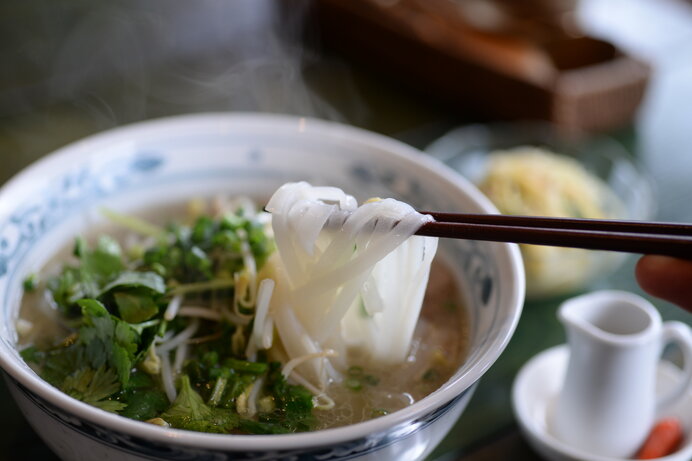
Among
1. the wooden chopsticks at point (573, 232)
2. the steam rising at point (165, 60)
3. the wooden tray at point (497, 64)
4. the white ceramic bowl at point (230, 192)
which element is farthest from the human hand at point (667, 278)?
the steam rising at point (165, 60)

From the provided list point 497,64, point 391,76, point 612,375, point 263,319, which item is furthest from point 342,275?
point 391,76

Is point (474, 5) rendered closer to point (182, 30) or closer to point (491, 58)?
point (491, 58)

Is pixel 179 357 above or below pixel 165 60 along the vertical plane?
above

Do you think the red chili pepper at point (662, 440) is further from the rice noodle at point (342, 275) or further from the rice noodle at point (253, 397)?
the rice noodle at point (253, 397)

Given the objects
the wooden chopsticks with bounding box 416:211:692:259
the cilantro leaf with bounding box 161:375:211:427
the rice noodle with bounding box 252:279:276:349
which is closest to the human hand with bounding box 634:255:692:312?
the wooden chopsticks with bounding box 416:211:692:259

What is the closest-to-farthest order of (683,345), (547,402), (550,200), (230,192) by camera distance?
(683,345)
(547,402)
(230,192)
(550,200)

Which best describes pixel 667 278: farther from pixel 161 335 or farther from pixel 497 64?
pixel 497 64

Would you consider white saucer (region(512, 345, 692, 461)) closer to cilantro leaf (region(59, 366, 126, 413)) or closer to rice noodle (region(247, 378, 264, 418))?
rice noodle (region(247, 378, 264, 418))
